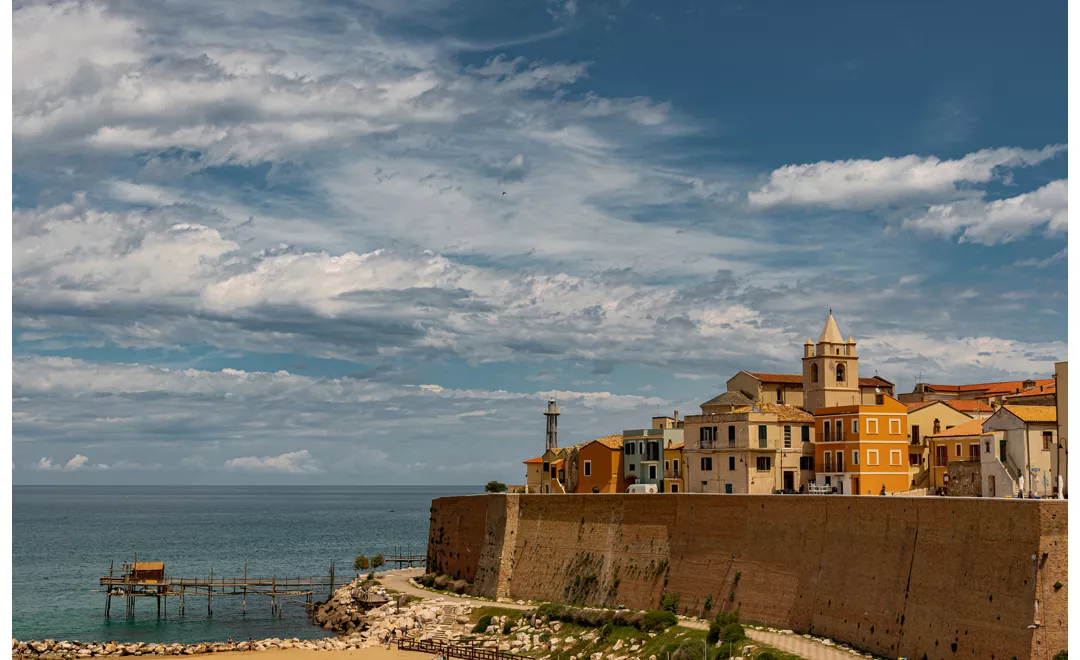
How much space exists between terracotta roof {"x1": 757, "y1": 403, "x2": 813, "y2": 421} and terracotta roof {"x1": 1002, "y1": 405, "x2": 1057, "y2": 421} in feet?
→ 44.4

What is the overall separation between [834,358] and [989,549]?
29220mm

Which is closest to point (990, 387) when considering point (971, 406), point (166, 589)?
point (971, 406)

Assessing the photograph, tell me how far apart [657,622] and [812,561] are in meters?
7.95

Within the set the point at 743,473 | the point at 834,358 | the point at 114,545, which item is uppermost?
the point at 834,358

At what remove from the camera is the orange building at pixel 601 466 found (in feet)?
256

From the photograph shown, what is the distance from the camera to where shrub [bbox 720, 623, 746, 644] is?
4866 cm

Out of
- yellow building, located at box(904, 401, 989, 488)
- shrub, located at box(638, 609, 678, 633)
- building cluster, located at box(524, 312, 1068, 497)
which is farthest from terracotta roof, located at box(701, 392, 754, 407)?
shrub, located at box(638, 609, 678, 633)

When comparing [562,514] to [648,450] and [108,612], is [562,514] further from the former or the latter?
[108,612]

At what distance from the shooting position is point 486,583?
70.0 m

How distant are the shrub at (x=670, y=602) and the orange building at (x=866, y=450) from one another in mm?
12462

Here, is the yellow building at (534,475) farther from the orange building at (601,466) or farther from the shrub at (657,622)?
the shrub at (657,622)

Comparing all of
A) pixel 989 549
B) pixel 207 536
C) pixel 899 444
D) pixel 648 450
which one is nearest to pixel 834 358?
pixel 899 444

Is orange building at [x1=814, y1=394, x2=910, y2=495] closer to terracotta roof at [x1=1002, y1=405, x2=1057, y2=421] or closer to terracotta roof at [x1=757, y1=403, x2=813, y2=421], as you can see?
terracotta roof at [x1=757, y1=403, x2=813, y2=421]

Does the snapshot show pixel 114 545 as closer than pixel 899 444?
No
